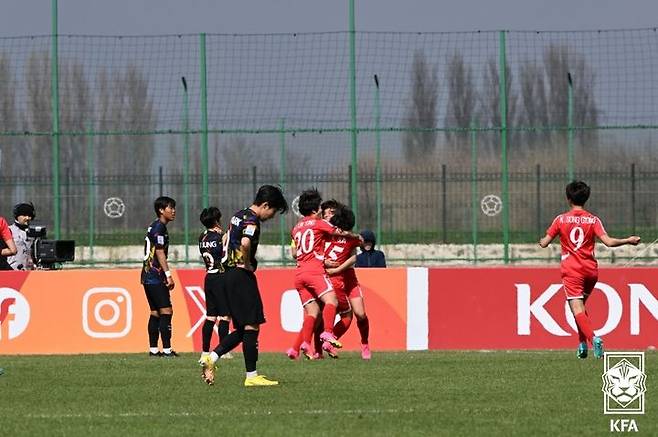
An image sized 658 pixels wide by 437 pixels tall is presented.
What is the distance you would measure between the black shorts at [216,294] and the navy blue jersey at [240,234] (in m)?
0.23

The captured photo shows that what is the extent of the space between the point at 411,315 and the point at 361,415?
9.34 m

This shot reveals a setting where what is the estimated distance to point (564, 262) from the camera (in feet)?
56.6

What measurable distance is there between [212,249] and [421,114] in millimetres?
7425

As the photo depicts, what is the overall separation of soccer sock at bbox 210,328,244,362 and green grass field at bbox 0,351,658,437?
300mm

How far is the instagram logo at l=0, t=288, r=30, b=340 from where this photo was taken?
2072 centimetres

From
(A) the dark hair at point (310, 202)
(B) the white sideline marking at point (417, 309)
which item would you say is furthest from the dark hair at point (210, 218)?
(B) the white sideline marking at point (417, 309)

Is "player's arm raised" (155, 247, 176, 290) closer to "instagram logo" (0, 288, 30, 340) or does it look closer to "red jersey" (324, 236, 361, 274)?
"red jersey" (324, 236, 361, 274)

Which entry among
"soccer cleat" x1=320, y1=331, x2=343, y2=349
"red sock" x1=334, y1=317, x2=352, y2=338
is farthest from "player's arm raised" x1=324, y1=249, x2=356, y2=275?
"soccer cleat" x1=320, y1=331, x2=343, y2=349

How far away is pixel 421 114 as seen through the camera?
969 inches

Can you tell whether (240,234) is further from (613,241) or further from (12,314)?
(12,314)

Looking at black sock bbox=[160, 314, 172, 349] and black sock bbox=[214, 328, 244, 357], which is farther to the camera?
black sock bbox=[160, 314, 172, 349]

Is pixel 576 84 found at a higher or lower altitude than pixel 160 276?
higher

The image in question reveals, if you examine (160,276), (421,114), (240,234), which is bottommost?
(160,276)

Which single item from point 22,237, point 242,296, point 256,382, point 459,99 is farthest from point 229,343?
point 459,99
